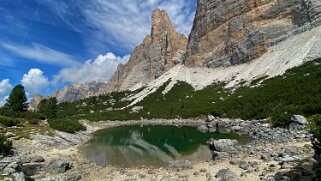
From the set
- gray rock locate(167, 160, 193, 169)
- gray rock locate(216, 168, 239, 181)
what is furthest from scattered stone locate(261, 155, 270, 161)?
gray rock locate(167, 160, 193, 169)

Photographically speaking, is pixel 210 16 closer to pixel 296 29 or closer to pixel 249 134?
pixel 296 29

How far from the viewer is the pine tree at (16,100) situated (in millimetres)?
69312

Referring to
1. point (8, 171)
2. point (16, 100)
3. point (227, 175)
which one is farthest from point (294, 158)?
point (16, 100)

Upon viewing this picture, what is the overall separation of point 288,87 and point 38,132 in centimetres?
5505

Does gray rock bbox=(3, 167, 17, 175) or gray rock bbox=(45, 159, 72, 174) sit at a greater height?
gray rock bbox=(3, 167, 17, 175)

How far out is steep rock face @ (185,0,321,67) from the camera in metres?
119

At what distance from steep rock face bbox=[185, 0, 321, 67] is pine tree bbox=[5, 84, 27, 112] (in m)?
94.8

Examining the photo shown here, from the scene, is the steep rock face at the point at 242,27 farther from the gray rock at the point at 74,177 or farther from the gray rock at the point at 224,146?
the gray rock at the point at 74,177

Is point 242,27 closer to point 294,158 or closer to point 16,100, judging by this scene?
point 16,100

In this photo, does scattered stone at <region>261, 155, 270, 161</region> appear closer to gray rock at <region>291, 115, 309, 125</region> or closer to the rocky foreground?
the rocky foreground

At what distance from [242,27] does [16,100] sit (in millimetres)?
108469

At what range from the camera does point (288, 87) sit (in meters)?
68.7

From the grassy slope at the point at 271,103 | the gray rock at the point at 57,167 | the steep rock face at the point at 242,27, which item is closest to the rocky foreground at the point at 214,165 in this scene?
the gray rock at the point at 57,167

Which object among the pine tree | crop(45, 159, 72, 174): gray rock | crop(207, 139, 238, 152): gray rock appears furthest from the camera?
the pine tree
